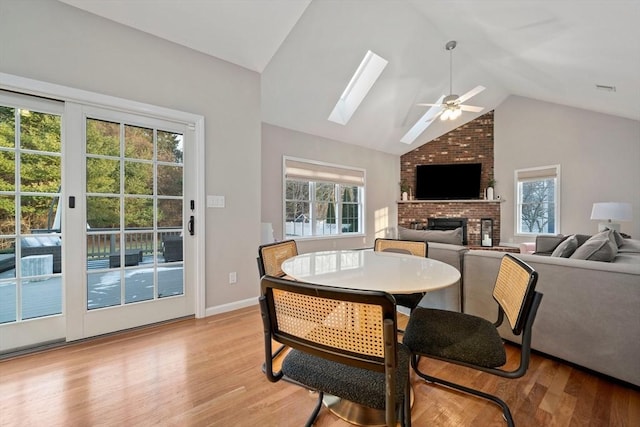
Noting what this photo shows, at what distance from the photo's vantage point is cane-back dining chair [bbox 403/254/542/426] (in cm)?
112

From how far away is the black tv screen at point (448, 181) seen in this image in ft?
21.0

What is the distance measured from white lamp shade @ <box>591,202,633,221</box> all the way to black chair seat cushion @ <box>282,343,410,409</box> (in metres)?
4.76

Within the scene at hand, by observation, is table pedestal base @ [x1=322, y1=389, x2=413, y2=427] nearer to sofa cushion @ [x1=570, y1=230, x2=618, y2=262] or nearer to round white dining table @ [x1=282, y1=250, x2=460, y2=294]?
round white dining table @ [x1=282, y1=250, x2=460, y2=294]

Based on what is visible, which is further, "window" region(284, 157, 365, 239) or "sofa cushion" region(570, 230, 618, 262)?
"window" region(284, 157, 365, 239)

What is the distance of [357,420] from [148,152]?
2.70 meters

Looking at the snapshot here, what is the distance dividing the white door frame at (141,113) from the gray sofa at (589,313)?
2.63m

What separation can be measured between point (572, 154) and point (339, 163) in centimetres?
442

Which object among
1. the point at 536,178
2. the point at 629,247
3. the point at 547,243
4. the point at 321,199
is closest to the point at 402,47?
the point at 321,199

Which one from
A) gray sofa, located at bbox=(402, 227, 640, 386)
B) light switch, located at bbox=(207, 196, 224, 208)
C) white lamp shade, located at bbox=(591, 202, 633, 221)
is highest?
light switch, located at bbox=(207, 196, 224, 208)

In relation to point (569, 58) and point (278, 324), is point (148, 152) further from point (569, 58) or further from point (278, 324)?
point (569, 58)

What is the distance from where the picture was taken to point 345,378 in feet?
3.21

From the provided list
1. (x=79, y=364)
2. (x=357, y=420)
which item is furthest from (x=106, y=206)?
(x=357, y=420)

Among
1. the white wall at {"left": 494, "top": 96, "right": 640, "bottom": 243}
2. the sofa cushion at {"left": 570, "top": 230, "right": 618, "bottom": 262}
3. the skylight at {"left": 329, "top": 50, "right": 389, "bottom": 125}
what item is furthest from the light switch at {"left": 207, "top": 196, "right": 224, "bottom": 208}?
the white wall at {"left": 494, "top": 96, "right": 640, "bottom": 243}

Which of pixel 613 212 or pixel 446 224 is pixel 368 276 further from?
pixel 446 224
